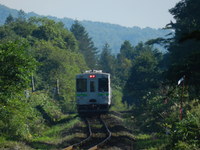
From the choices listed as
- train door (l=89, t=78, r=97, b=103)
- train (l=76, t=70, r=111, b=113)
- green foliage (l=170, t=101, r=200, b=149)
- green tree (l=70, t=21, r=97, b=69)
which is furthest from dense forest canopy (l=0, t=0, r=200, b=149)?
green tree (l=70, t=21, r=97, b=69)

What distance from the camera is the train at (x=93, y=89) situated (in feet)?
84.8

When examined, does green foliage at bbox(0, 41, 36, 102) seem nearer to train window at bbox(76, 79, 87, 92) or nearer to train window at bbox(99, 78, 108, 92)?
train window at bbox(76, 79, 87, 92)

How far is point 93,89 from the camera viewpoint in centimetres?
2608

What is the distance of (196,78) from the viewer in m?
10.3

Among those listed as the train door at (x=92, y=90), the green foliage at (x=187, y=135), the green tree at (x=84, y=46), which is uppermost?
the green tree at (x=84, y=46)

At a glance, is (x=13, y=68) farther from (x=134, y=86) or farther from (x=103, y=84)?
(x=134, y=86)

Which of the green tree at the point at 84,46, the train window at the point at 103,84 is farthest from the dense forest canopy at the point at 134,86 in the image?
the green tree at the point at 84,46

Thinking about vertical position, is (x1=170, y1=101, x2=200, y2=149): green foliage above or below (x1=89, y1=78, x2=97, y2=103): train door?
below

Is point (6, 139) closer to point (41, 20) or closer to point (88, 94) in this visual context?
point (88, 94)

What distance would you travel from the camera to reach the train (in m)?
25.9

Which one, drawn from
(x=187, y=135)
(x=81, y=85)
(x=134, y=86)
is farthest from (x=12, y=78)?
(x=134, y=86)

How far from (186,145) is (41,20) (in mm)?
66527

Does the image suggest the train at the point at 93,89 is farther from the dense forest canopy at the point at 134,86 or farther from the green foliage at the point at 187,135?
the green foliage at the point at 187,135

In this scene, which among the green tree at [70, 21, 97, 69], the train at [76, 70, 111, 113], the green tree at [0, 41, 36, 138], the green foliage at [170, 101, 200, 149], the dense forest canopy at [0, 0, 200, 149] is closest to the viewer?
the green foliage at [170, 101, 200, 149]
